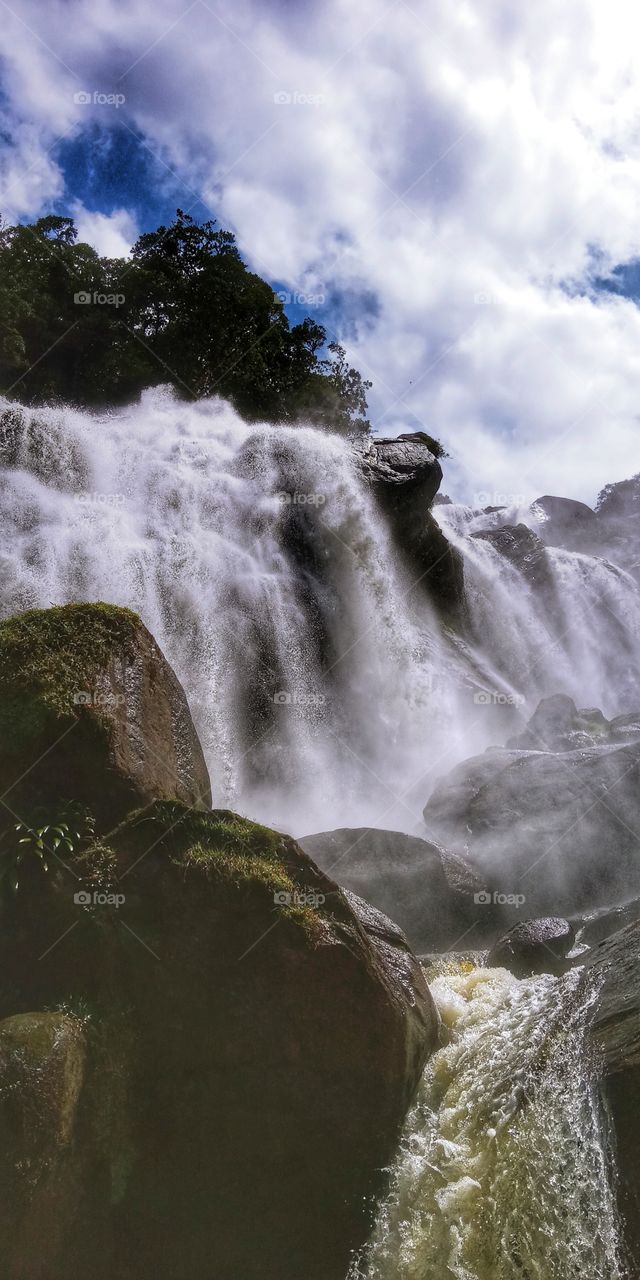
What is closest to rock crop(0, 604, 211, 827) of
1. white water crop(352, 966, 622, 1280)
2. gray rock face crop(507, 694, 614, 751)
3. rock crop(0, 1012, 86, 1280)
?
rock crop(0, 1012, 86, 1280)

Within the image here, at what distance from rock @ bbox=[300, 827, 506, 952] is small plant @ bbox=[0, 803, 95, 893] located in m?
4.36

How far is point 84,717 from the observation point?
5.93 meters

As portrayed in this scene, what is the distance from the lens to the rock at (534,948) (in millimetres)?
7586

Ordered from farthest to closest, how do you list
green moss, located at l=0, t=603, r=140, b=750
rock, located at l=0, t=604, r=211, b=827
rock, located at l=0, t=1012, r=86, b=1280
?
1. green moss, located at l=0, t=603, r=140, b=750
2. rock, located at l=0, t=604, r=211, b=827
3. rock, located at l=0, t=1012, r=86, b=1280

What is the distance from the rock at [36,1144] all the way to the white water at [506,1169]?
1.76 m

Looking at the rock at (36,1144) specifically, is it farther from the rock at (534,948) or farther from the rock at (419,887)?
the rock at (419,887)

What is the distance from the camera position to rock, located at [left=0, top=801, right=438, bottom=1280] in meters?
4.36

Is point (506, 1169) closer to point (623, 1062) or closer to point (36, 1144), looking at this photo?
point (623, 1062)

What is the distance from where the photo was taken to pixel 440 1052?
5930 millimetres

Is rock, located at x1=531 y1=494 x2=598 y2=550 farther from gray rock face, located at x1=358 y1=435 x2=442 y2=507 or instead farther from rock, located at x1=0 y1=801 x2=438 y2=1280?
rock, located at x1=0 y1=801 x2=438 y2=1280

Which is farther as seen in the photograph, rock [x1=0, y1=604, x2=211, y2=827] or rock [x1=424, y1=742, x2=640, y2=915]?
rock [x1=424, y1=742, x2=640, y2=915]

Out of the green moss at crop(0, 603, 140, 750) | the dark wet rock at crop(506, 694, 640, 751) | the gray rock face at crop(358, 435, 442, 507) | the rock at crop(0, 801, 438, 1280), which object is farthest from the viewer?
the gray rock face at crop(358, 435, 442, 507)

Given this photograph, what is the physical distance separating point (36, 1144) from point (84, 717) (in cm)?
285

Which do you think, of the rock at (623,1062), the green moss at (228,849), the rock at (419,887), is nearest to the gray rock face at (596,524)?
the rock at (419,887)
